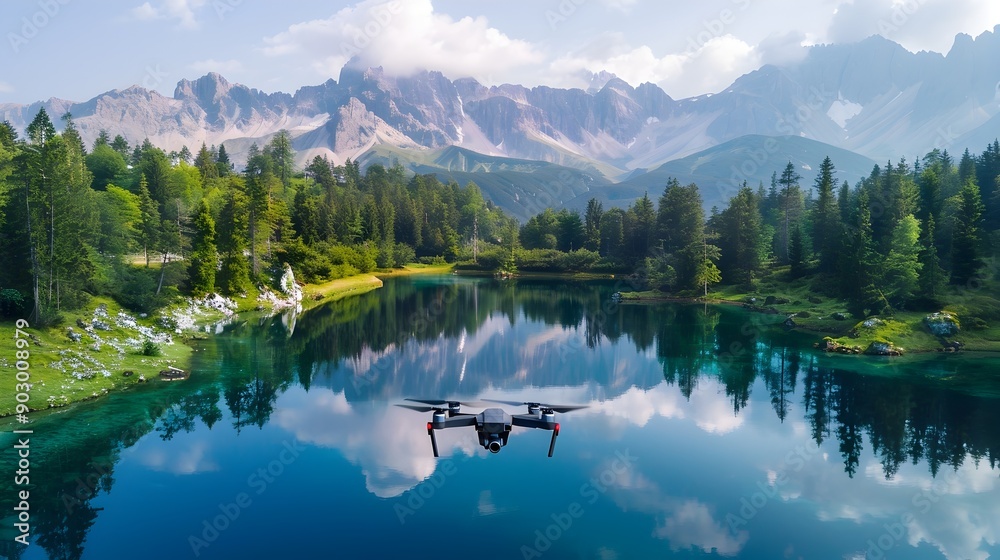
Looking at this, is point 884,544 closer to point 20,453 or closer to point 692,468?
point 692,468

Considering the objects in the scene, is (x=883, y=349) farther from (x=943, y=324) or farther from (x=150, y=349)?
(x=150, y=349)

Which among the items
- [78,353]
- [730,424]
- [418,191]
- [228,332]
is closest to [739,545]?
[730,424]

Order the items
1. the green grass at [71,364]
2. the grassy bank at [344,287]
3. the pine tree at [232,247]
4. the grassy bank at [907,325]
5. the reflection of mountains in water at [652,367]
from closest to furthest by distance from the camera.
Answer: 1. the green grass at [71,364]
2. the reflection of mountains in water at [652,367]
3. the grassy bank at [907,325]
4. the pine tree at [232,247]
5. the grassy bank at [344,287]

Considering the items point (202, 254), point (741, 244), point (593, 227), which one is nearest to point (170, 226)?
point (202, 254)

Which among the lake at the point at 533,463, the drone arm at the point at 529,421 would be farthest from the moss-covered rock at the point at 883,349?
the drone arm at the point at 529,421

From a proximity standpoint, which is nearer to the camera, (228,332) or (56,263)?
(56,263)

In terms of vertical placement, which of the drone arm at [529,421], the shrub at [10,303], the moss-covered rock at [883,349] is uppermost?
the shrub at [10,303]

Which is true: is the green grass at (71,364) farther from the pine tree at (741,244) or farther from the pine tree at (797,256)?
the pine tree at (741,244)
